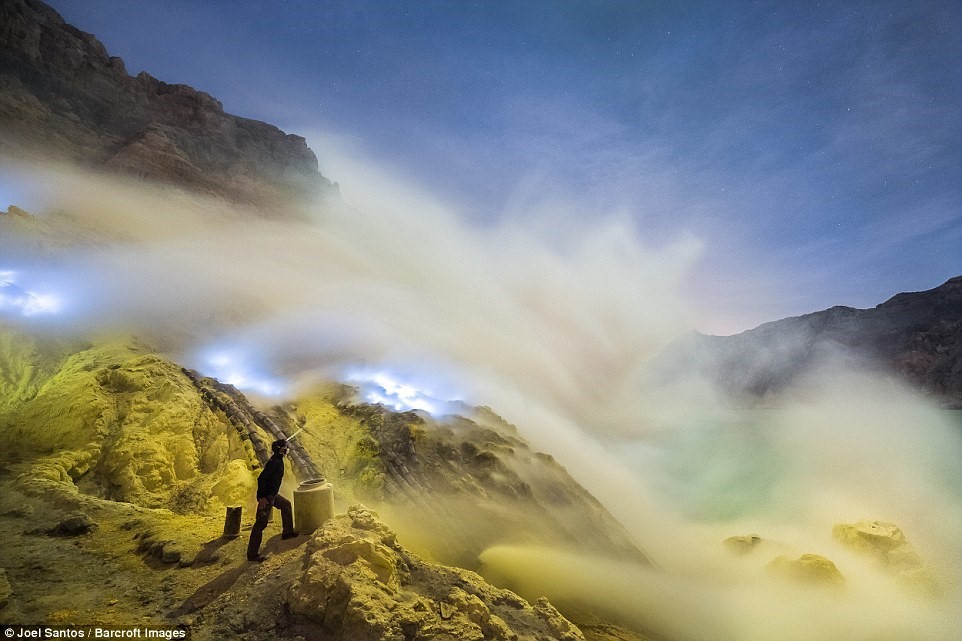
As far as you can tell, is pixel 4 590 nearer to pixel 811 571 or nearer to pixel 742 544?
pixel 811 571

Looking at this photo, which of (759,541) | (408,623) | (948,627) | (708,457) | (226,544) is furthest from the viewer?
(708,457)

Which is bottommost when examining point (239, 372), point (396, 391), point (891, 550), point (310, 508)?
point (891, 550)

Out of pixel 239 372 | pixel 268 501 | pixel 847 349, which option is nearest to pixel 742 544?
pixel 268 501

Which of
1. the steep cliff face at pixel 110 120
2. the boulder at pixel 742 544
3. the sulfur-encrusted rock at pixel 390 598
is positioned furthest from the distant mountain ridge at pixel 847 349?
the steep cliff face at pixel 110 120

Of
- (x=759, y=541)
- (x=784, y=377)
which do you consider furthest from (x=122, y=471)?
(x=784, y=377)

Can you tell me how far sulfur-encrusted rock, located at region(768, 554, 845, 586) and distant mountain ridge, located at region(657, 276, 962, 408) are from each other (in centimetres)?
10719

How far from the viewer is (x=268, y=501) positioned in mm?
7402

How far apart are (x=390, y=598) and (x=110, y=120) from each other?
63301mm

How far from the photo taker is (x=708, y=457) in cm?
5631

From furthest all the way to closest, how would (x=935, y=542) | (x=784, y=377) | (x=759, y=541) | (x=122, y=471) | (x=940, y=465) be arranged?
(x=784, y=377)
(x=940, y=465)
(x=935, y=542)
(x=759, y=541)
(x=122, y=471)

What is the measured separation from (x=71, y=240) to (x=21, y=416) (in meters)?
14.7

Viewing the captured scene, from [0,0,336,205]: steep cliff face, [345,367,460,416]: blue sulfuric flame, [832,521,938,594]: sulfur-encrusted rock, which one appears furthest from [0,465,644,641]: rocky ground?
[0,0,336,205]: steep cliff face

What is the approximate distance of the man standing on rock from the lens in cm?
714

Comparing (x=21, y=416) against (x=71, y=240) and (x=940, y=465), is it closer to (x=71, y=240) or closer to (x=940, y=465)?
(x=71, y=240)
